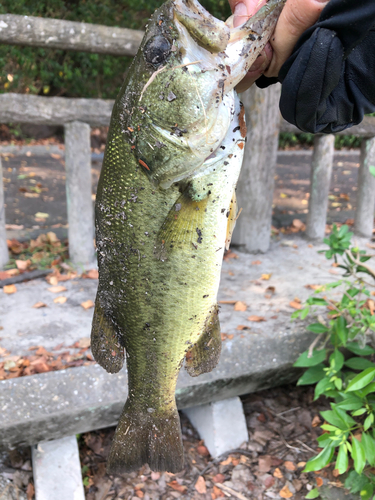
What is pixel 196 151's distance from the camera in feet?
4.68

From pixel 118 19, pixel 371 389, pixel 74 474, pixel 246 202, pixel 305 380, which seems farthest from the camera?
pixel 118 19

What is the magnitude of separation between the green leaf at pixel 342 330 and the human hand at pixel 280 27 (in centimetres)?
167

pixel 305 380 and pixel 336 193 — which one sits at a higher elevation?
pixel 336 193

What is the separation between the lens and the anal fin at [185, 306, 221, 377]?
1699mm

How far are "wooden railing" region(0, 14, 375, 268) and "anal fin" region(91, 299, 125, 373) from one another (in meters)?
2.70

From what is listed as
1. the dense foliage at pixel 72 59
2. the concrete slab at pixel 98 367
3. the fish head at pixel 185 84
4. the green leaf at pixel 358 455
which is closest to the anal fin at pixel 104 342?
the fish head at pixel 185 84

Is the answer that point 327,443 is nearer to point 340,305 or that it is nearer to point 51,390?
point 340,305

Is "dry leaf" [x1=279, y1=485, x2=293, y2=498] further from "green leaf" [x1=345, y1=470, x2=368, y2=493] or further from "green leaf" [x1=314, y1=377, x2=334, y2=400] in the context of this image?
"green leaf" [x1=314, y1=377, x2=334, y2=400]

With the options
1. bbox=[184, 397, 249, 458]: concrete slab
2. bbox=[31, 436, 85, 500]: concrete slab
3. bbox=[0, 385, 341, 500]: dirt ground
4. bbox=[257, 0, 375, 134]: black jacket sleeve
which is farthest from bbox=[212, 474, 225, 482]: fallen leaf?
bbox=[257, 0, 375, 134]: black jacket sleeve

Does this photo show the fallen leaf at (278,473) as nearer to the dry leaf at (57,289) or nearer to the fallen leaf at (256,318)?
the fallen leaf at (256,318)

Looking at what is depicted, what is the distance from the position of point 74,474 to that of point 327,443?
1.47 meters

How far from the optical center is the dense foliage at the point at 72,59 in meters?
8.25

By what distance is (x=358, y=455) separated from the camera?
7.74ft

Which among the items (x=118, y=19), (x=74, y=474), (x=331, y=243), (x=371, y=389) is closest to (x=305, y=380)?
(x=371, y=389)
